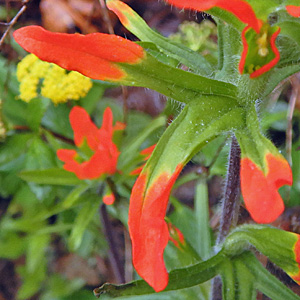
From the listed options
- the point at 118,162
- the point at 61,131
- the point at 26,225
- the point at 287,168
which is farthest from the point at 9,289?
the point at 287,168

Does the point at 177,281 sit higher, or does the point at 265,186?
the point at 265,186

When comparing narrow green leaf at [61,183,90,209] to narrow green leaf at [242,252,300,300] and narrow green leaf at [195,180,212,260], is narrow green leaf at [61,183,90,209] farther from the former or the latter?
narrow green leaf at [242,252,300,300]

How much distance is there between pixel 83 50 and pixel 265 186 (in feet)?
0.98

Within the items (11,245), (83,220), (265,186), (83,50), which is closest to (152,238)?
(265,186)

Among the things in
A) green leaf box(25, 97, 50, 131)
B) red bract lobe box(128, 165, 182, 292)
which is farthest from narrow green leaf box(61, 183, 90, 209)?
red bract lobe box(128, 165, 182, 292)

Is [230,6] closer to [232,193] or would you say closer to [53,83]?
[232,193]

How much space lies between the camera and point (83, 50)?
0.55m

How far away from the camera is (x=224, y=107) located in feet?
2.13

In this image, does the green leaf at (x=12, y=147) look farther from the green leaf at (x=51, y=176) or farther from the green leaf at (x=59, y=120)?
the green leaf at (x=51, y=176)

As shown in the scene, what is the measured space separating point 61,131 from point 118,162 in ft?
1.21

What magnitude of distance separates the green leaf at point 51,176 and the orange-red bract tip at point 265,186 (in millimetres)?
729

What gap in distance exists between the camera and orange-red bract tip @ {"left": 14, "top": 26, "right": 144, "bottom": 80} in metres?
0.54

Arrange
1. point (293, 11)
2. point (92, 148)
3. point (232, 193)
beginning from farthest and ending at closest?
point (92, 148) → point (232, 193) → point (293, 11)

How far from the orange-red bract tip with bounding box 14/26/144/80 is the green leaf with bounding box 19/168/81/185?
64 cm
